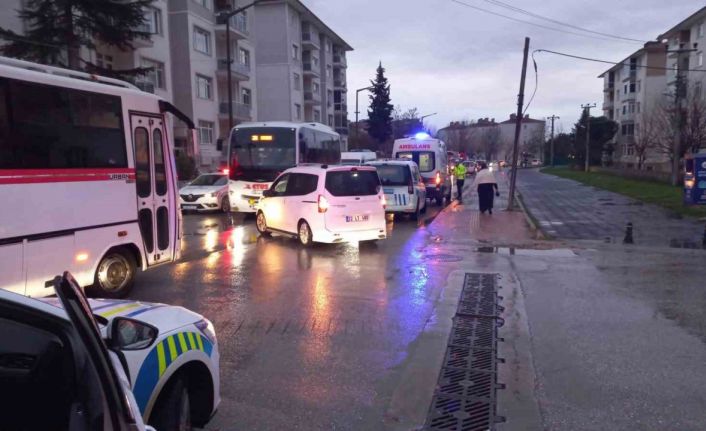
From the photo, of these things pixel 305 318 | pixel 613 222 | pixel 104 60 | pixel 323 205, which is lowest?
pixel 613 222

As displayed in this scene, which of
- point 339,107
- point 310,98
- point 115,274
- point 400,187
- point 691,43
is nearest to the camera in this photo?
point 115,274

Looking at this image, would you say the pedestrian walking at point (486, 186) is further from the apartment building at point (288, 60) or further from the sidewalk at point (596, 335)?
the apartment building at point (288, 60)

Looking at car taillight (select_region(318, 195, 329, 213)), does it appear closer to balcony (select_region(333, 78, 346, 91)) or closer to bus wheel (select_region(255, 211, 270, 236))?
bus wheel (select_region(255, 211, 270, 236))

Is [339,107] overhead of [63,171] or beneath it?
overhead

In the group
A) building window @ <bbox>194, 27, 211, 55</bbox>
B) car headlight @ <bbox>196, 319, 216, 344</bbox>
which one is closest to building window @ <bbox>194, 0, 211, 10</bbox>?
building window @ <bbox>194, 27, 211, 55</bbox>

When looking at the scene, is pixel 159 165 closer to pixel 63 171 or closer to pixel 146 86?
pixel 63 171

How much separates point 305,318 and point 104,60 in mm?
27267

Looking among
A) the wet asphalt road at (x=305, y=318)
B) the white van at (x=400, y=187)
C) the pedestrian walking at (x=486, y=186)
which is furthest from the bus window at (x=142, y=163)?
the pedestrian walking at (x=486, y=186)

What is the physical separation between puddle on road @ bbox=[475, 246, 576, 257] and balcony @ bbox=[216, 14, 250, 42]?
107 ft

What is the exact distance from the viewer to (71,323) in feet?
6.57

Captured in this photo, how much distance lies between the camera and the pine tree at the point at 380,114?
241ft

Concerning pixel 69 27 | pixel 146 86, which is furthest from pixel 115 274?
pixel 146 86

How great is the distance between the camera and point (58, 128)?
6.64 m

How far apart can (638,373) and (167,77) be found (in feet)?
108
